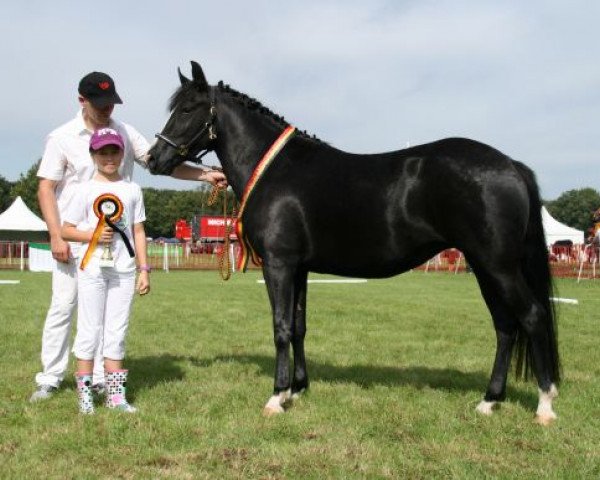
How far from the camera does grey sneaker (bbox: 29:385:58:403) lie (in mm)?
4922

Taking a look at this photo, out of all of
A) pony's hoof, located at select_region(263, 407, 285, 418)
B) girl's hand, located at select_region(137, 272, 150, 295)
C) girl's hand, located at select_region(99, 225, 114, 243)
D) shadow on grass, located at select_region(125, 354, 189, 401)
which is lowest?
shadow on grass, located at select_region(125, 354, 189, 401)

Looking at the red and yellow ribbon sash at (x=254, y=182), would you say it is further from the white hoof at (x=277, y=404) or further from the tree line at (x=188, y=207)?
the tree line at (x=188, y=207)

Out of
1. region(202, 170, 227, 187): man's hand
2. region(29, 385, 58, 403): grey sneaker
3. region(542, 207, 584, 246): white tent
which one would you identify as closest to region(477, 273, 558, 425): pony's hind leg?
region(202, 170, 227, 187): man's hand

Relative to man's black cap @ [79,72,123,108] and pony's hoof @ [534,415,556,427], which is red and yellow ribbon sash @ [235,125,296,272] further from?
pony's hoof @ [534,415,556,427]

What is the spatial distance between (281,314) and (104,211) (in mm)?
1548

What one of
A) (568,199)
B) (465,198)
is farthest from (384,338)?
(568,199)

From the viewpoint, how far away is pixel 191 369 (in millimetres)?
6336

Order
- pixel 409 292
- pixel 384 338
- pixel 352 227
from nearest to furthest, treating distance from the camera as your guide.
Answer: pixel 352 227 < pixel 384 338 < pixel 409 292

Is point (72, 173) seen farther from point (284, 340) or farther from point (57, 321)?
point (284, 340)

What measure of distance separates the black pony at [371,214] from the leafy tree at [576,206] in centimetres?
12753

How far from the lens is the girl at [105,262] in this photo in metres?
4.49

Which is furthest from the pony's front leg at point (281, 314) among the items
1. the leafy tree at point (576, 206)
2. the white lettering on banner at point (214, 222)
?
the leafy tree at point (576, 206)

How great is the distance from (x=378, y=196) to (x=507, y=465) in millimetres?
2043

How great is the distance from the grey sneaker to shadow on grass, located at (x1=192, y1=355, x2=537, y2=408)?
1739 millimetres
